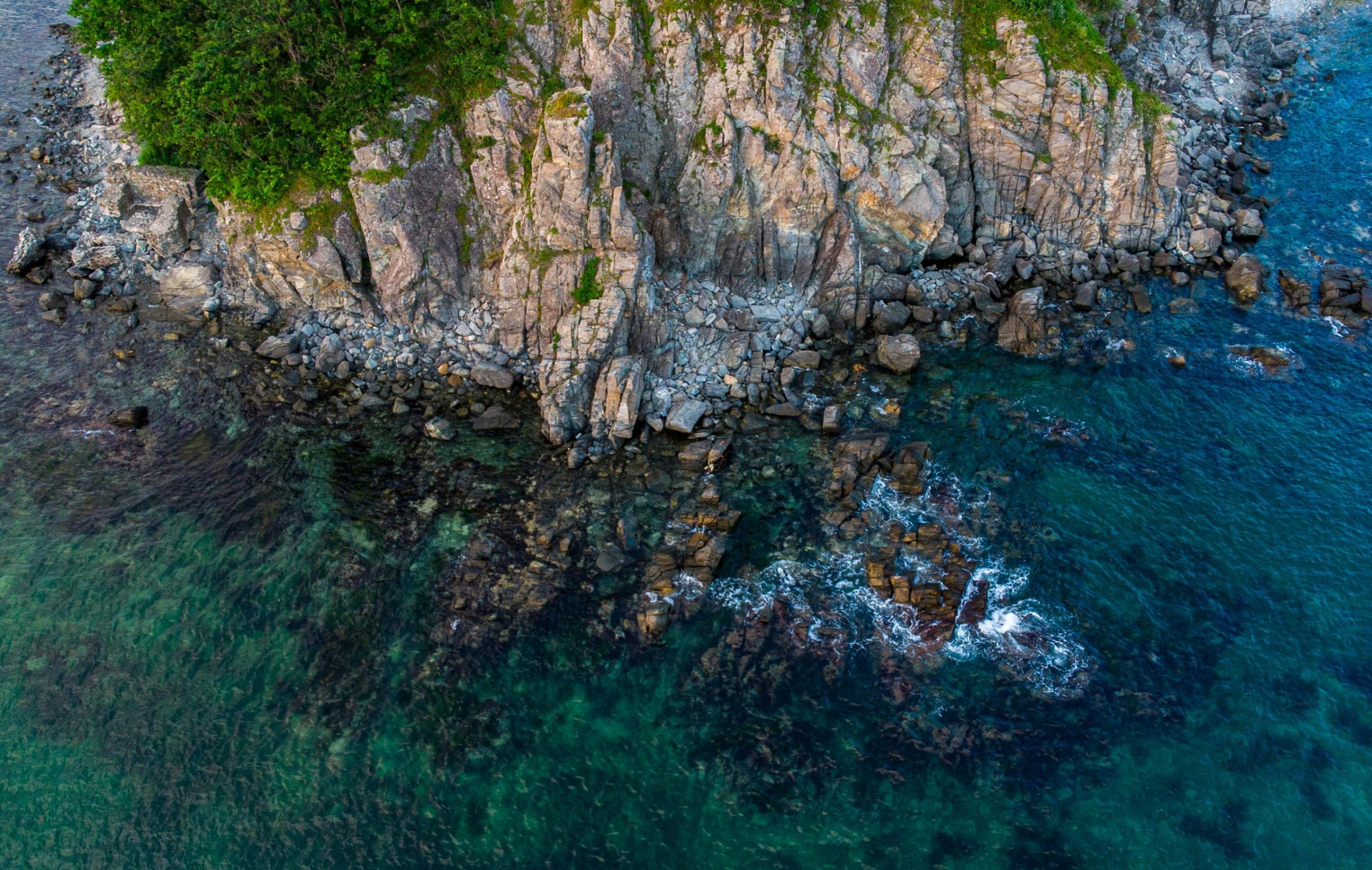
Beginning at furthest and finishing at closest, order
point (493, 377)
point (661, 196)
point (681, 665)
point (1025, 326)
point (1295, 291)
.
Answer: point (1295, 291), point (1025, 326), point (661, 196), point (493, 377), point (681, 665)

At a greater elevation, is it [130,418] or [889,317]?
[889,317]

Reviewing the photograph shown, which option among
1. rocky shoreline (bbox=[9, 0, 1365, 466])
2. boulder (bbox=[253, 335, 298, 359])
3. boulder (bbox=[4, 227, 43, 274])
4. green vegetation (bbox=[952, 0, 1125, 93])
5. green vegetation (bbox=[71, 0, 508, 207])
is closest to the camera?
green vegetation (bbox=[71, 0, 508, 207])

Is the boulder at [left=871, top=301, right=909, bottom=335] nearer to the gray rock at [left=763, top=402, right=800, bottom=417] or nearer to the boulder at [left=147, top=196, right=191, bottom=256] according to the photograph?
the gray rock at [left=763, top=402, right=800, bottom=417]

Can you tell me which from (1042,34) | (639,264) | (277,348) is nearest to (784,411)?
(639,264)

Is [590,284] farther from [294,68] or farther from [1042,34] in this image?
[1042,34]

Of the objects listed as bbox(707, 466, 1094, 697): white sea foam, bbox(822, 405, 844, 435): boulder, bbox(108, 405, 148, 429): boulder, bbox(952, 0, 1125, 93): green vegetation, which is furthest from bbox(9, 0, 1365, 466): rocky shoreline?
bbox(707, 466, 1094, 697): white sea foam

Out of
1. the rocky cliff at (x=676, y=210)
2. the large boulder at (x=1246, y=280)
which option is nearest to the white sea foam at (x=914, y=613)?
the rocky cliff at (x=676, y=210)
